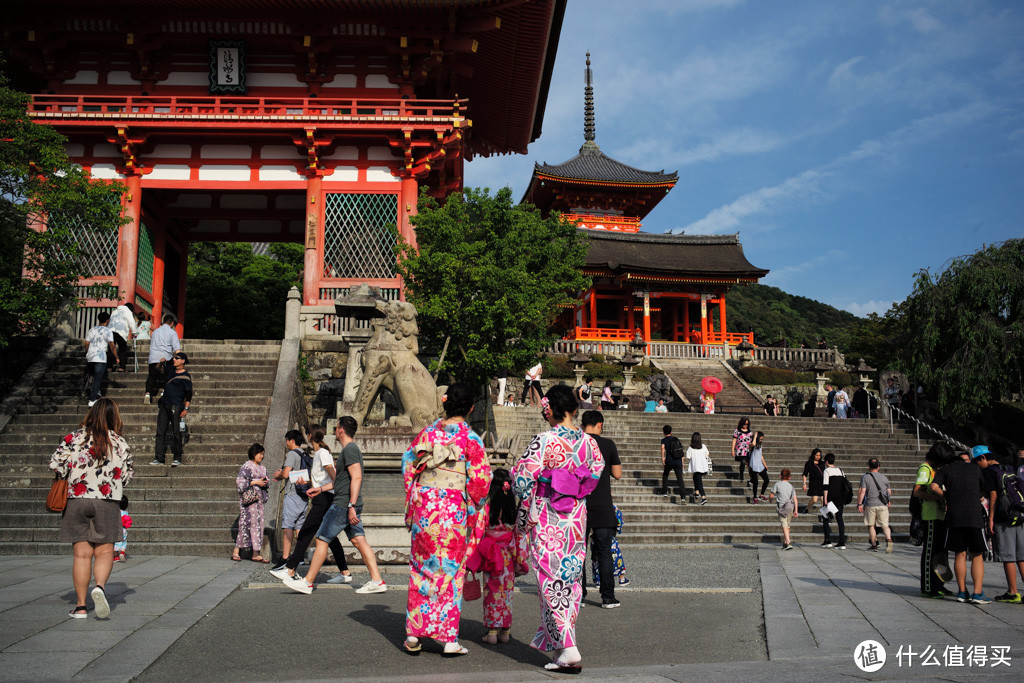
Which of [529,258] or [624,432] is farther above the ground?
[529,258]

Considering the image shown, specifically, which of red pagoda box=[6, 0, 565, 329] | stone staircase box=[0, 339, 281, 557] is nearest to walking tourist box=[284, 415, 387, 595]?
stone staircase box=[0, 339, 281, 557]

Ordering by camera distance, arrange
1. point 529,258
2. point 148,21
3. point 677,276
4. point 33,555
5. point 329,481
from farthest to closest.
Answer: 1. point 677,276
2. point 148,21
3. point 529,258
4. point 33,555
5. point 329,481

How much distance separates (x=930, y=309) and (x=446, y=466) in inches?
746

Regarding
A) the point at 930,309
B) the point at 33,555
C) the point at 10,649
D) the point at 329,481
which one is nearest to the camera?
the point at 10,649

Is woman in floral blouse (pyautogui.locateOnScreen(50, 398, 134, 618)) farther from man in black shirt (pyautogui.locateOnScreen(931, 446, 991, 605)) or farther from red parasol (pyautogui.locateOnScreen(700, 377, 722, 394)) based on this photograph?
red parasol (pyautogui.locateOnScreen(700, 377, 722, 394))

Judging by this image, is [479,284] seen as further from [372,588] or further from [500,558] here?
[500,558]

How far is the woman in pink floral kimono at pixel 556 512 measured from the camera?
4.68m

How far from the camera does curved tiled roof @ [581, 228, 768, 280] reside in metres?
35.0

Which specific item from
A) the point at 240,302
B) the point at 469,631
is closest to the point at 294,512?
the point at 469,631

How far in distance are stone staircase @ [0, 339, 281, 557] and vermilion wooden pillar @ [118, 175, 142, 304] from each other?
9.18 feet

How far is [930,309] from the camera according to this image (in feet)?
66.0

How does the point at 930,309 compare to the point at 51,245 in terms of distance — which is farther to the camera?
the point at 930,309

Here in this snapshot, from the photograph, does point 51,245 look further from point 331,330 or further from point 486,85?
point 486,85

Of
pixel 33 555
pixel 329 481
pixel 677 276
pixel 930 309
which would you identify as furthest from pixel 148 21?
pixel 677 276
